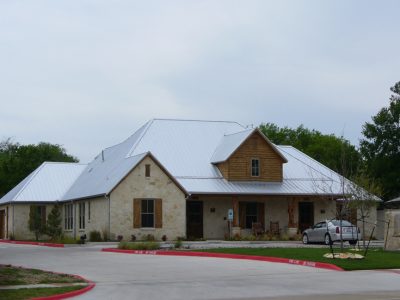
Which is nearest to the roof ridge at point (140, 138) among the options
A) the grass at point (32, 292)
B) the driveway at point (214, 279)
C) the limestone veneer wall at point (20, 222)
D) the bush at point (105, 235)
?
the bush at point (105, 235)

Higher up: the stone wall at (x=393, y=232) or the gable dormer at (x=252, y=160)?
the gable dormer at (x=252, y=160)

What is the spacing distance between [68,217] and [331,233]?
22.8 m

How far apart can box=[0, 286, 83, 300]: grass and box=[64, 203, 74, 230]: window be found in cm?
3526

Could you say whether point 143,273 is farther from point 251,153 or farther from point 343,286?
point 251,153

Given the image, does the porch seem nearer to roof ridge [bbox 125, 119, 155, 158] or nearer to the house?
the house

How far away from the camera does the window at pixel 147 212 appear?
44.8m

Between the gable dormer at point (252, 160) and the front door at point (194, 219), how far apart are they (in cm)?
276

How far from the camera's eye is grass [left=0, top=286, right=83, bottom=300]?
16734 mm

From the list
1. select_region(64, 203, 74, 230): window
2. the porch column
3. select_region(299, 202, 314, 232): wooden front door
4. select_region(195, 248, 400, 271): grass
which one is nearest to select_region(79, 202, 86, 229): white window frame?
select_region(64, 203, 74, 230): window

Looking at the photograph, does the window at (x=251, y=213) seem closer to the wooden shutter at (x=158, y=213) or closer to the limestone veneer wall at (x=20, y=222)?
the wooden shutter at (x=158, y=213)

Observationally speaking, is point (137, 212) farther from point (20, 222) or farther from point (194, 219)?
point (20, 222)

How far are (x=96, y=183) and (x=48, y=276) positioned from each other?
28.8 meters

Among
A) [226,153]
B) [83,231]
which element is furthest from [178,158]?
[83,231]

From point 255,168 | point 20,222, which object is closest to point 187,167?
point 255,168
